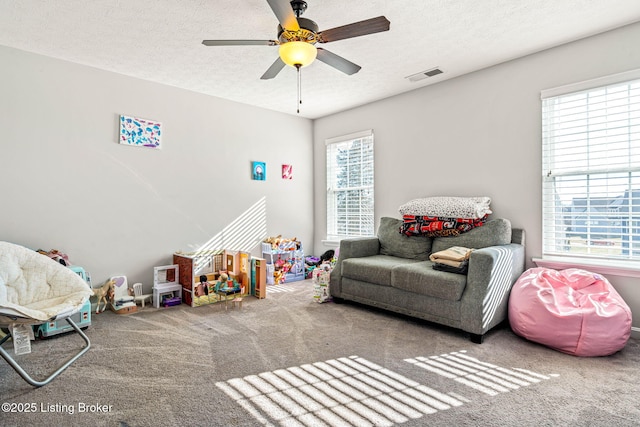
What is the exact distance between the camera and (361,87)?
13.3 feet

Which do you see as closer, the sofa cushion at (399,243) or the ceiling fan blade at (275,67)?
the ceiling fan blade at (275,67)

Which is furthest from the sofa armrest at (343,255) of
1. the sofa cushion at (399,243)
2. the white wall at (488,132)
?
the white wall at (488,132)

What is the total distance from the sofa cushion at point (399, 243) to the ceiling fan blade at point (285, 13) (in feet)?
8.12

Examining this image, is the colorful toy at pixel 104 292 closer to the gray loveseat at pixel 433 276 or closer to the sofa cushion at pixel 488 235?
the gray loveseat at pixel 433 276

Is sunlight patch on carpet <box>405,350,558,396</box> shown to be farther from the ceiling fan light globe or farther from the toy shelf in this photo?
the toy shelf

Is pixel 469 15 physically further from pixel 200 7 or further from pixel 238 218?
pixel 238 218

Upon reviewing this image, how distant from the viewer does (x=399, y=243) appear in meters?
3.83

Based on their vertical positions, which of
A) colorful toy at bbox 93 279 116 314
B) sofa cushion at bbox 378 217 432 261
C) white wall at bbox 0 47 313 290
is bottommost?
colorful toy at bbox 93 279 116 314

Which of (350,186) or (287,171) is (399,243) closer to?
(350,186)

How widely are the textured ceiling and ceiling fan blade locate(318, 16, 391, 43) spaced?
32 cm

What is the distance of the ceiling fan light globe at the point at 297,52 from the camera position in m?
2.25

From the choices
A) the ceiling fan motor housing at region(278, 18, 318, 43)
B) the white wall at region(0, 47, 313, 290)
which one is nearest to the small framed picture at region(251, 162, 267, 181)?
the white wall at region(0, 47, 313, 290)

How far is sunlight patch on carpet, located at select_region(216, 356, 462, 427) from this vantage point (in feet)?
5.45

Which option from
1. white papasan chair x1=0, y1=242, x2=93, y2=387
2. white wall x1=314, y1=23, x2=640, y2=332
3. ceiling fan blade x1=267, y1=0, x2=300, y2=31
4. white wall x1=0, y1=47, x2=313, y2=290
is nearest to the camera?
ceiling fan blade x1=267, y1=0, x2=300, y2=31
